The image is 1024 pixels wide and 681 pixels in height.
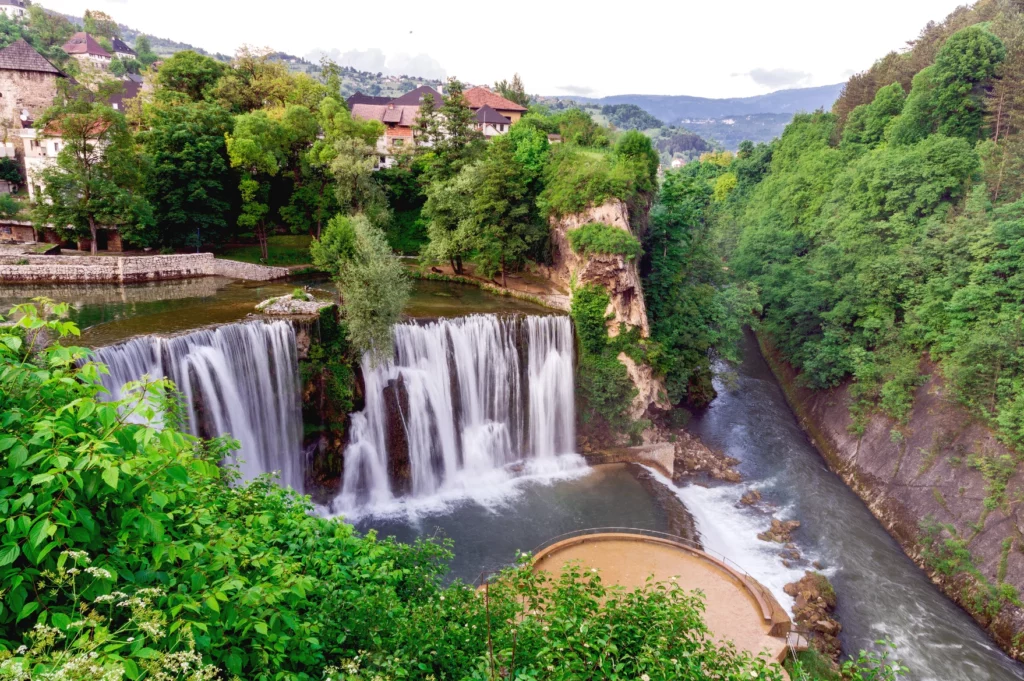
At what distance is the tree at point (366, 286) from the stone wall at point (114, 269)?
32.4 feet

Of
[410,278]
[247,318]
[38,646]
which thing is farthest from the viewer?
[410,278]

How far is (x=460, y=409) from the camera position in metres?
26.7

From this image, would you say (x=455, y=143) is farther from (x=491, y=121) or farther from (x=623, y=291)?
(x=623, y=291)

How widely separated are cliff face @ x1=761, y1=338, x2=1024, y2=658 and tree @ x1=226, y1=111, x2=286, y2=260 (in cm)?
3527

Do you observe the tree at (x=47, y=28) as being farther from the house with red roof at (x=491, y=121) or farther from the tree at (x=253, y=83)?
the house with red roof at (x=491, y=121)

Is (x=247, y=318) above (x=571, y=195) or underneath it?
underneath

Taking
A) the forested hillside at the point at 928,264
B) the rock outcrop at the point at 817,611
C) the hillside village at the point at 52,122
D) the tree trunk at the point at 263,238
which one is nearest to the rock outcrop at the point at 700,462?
the forested hillside at the point at 928,264

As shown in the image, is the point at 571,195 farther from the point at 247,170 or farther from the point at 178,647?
the point at 178,647

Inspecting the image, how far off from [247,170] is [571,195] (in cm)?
2078

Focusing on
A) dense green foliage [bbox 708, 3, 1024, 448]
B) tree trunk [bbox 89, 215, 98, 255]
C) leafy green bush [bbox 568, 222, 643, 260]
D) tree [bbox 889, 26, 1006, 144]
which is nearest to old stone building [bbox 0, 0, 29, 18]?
tree trunk [bbox 89, 215, 98, 255]

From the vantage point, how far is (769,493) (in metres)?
26.4

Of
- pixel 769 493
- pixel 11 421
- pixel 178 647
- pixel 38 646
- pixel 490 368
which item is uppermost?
pixel 11 421

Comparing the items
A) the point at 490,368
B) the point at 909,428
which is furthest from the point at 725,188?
the point at 490,368

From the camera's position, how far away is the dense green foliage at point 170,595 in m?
4.23
